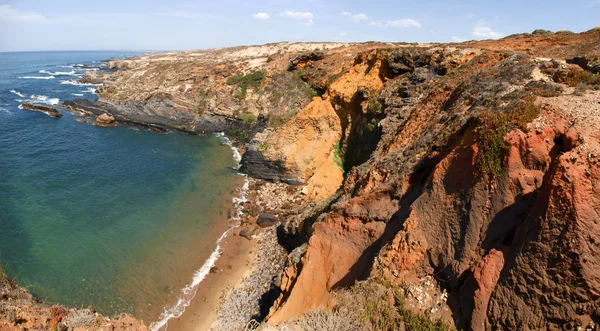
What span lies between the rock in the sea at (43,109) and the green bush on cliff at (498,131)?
53.4 meters

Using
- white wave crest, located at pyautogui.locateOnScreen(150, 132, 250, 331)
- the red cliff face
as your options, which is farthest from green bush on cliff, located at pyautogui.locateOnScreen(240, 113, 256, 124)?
the red cliff face

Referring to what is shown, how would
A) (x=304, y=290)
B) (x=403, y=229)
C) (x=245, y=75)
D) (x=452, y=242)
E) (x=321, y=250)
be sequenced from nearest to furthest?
(x=452, y=242) → (x=403, y=229) → (x=304, y=290) → (x=321, y=250) → (x=245, y=75)

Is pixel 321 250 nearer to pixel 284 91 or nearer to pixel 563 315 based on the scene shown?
pixel 563 315

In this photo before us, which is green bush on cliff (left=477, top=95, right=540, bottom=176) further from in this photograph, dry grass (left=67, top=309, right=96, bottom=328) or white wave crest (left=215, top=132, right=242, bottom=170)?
white wave crest (left=215, top=132, right=242, bottom=170)

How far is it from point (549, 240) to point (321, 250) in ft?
23.2

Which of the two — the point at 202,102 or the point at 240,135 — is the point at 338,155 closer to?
the point at 240,135

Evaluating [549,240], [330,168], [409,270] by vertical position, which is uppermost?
[549,240]

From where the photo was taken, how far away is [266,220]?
76.9ft

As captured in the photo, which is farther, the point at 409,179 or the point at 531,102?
the point at 409,179

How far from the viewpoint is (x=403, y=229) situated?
9055 mm

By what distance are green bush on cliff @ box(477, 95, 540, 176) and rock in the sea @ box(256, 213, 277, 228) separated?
17.2m

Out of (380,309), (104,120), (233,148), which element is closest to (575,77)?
(380,309)

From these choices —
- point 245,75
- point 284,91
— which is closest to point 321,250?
point 284,91

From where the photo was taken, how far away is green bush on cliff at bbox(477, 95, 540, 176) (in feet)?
26.0
